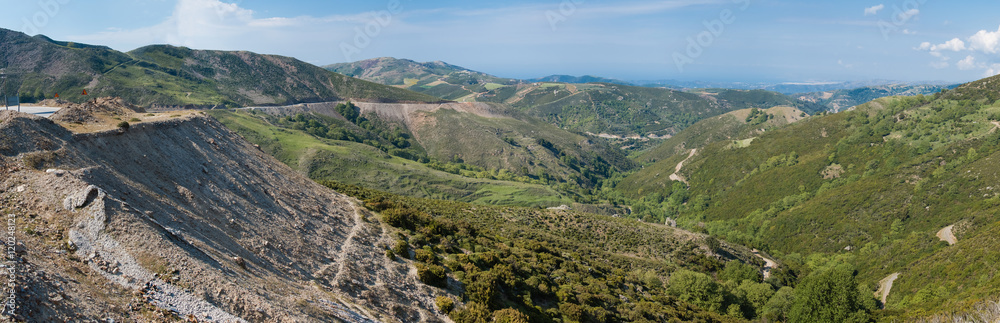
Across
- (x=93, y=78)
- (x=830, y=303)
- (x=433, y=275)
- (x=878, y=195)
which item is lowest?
(x=878, y=195)

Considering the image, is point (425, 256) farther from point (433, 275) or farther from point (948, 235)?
point (948, 235)

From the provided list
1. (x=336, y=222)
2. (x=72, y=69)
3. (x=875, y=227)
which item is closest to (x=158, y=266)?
(x=336, y=222)

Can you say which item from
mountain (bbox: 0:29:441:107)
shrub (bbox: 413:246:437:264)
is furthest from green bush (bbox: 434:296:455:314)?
mountain (bbox: 0:29:441:107)

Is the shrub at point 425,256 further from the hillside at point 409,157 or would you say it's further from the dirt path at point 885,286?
the hillside at point 409,157

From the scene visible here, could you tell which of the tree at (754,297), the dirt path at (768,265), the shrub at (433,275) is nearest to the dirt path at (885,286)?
the dirt path at (768,265)

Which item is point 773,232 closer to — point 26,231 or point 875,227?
point 875,227

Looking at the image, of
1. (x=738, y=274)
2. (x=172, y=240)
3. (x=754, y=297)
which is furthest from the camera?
(x=738, y=274)

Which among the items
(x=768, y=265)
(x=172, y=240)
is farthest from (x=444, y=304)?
(x=768, y=265)
